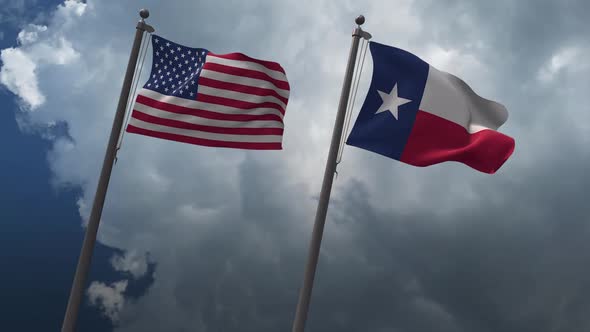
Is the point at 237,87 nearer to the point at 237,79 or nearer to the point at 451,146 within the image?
the point at 237,79

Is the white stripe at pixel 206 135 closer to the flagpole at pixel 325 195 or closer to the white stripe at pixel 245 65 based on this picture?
the white stripe at pixel 245 65

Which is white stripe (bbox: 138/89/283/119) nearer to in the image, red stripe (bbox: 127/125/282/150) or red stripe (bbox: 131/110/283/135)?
red stripe (bbox: 131/110/283/135)

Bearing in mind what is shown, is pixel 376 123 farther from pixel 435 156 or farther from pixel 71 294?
pixel 71 294

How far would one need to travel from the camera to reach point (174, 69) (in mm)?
21391

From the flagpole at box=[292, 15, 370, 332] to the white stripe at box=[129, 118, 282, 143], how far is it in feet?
8.92

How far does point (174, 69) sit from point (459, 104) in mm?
8768

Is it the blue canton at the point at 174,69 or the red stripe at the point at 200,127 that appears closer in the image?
the red stripe at the point at 200,127

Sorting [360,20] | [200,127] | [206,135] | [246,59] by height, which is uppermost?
[360,20]

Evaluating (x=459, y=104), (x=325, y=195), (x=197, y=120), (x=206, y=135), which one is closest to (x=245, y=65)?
(x=197, y=120)

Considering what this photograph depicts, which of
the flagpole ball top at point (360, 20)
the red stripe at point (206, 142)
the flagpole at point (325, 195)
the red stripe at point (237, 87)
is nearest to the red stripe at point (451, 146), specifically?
the flagpole at point (325, 195)

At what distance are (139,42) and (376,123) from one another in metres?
7.63

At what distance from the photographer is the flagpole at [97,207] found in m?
19.3

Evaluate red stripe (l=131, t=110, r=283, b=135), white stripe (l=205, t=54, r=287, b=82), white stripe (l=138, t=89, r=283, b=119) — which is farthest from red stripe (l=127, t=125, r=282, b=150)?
white stripe (l=205, t=54, r=287, b=82)

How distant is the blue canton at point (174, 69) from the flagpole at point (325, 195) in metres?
4.89
